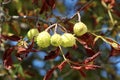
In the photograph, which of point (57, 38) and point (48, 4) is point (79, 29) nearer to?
point (57, 38)

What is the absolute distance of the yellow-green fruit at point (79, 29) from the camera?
1.82 meters

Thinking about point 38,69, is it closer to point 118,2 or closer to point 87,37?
point 118,2

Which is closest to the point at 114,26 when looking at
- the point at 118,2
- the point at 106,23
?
the point at 118,2

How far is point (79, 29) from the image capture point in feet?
5.96

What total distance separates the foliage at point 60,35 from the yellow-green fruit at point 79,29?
2 centimetres

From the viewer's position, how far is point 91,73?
12.3 feet

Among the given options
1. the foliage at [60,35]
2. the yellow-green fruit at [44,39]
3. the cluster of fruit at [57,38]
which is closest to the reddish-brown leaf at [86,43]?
the foliage at [60,35]

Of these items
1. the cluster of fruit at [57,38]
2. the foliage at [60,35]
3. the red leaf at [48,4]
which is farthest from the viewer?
the red leaf at [48,4]

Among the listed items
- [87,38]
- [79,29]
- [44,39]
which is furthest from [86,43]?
[44,39]

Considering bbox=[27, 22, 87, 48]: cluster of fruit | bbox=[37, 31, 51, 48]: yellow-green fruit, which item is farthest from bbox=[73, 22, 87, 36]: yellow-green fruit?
bbox=[37, 31, 51, 48]: yellow-green fruit

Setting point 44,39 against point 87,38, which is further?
point 87,38

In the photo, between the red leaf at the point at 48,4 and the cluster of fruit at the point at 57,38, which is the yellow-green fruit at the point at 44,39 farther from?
the red leaf at the point at 48,4

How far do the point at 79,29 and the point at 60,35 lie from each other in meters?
0.08

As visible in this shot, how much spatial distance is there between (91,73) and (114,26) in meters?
0.93
